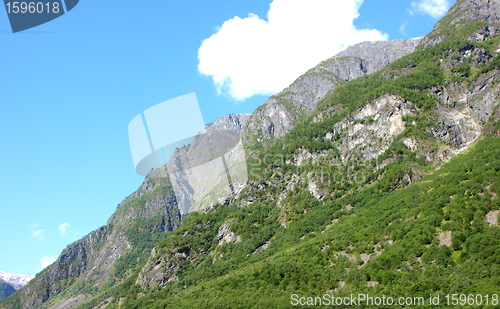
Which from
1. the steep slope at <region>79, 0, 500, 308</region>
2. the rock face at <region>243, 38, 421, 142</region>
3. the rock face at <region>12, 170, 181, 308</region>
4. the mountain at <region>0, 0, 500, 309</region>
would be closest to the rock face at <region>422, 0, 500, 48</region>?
the mountain at <region>0, 0, 500, 309</region>

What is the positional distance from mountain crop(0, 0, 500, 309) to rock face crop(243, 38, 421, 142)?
3.39 feet

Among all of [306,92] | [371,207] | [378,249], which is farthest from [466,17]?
[378,249]

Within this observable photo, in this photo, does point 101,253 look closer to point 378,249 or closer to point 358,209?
point 358,209

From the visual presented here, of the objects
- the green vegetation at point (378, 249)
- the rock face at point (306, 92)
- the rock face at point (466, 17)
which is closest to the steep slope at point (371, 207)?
the green vegetation at point (378, 249)

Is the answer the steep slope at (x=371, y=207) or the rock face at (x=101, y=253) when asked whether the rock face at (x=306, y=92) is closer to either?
the steep slope at (x=371, y=207)

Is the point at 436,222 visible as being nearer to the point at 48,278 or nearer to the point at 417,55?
the point at 417,55

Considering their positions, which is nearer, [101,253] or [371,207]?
[371,207]

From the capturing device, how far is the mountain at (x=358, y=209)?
50000 mm

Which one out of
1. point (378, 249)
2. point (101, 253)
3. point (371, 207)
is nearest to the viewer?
point (378, 249)

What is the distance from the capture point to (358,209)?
267ft

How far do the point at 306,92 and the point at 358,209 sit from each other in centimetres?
10767

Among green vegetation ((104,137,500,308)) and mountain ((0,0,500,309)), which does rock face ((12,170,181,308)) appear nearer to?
mountain ((0,0,500,309))

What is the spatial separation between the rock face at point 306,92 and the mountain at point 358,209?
1033mm

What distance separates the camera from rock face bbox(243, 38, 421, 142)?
164 m
